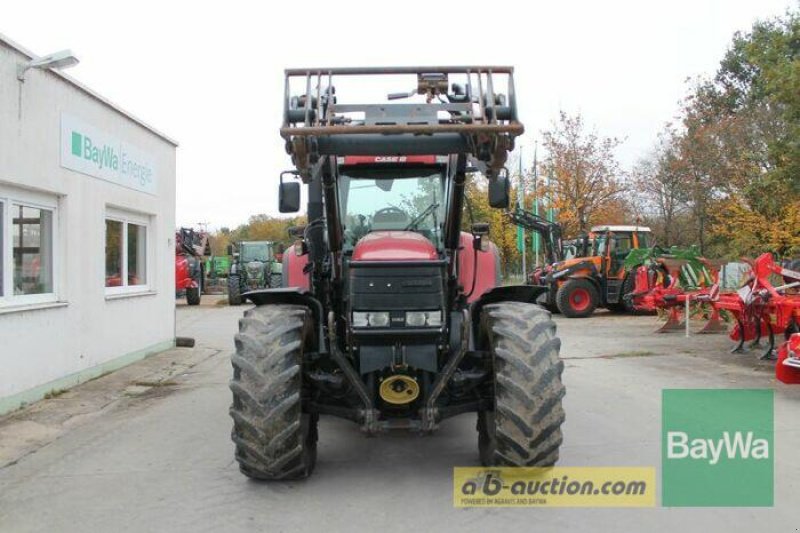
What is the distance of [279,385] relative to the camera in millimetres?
4730

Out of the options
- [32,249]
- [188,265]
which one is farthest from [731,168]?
[32,249]

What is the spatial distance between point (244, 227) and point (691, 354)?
7305 centimetres

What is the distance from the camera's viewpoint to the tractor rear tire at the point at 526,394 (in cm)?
468

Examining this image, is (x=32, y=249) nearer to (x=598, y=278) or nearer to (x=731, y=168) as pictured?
(x=598, y=278)

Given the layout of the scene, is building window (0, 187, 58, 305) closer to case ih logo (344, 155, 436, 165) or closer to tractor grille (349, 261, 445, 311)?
case ih logo (344, 155, 436, 165)

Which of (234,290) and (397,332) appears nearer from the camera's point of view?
(397,332)

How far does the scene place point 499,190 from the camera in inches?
213

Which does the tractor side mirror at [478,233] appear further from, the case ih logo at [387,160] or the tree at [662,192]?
the tree at [662,192]

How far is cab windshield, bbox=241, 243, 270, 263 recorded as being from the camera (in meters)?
30.1

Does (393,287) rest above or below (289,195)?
below

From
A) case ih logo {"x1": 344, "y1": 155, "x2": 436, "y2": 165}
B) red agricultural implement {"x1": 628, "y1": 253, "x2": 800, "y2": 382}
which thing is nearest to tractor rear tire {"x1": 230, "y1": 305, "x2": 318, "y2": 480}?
case ih logo {"x1": 344, "y1": 155, "x2": 436, "y2": 165}

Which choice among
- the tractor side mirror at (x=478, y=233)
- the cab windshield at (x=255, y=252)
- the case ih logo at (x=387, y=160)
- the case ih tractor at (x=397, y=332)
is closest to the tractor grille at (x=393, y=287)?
the case ih tractor at (x=397, y=332)

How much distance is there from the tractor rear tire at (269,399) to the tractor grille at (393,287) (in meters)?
0.49

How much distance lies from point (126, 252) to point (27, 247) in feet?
9.89
